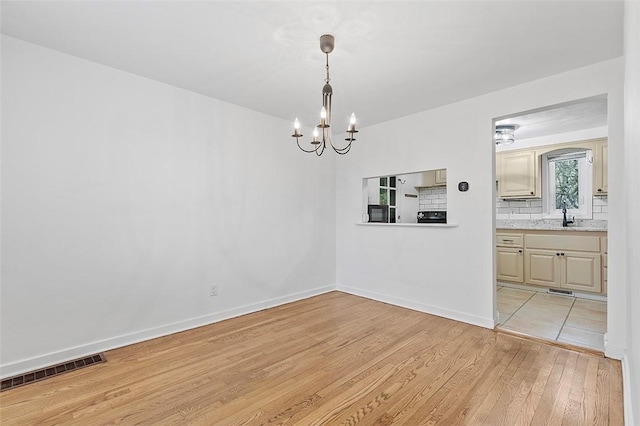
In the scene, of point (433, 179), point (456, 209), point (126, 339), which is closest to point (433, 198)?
point (433, 179)

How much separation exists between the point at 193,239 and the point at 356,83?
233 cm

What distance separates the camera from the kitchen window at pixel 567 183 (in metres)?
4.85

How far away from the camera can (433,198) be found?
21.9 feet

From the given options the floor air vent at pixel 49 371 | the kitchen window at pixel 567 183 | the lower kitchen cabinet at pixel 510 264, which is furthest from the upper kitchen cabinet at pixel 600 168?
the floor air vent at pixel 49 371

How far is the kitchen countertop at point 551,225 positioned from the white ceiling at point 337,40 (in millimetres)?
2671

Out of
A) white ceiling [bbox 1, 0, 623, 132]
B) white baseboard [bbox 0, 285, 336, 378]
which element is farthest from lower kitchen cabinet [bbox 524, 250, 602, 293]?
white baseboard [bbox 0, 285, 336, 378]

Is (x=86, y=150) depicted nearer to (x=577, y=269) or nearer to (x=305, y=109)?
(x=305, y=109)

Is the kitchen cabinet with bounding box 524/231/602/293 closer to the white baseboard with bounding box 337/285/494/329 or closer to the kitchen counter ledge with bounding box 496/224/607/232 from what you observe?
the kitchen counter ledge with bounding box 496/224/607/232

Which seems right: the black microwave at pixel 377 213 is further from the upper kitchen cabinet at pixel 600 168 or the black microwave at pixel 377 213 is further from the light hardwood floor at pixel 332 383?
the upper kitchen cabinet at pixel 600 168

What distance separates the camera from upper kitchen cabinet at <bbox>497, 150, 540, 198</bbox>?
4.96m

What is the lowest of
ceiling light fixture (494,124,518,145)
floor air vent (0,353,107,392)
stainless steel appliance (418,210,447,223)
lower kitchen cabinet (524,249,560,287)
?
floor air vent (0,353,107,392)

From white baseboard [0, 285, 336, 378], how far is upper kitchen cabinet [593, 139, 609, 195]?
4665 millimetres

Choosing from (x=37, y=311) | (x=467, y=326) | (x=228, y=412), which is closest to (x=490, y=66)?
(x=467, y=326)

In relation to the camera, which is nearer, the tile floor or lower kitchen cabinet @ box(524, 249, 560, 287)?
the tile floor
